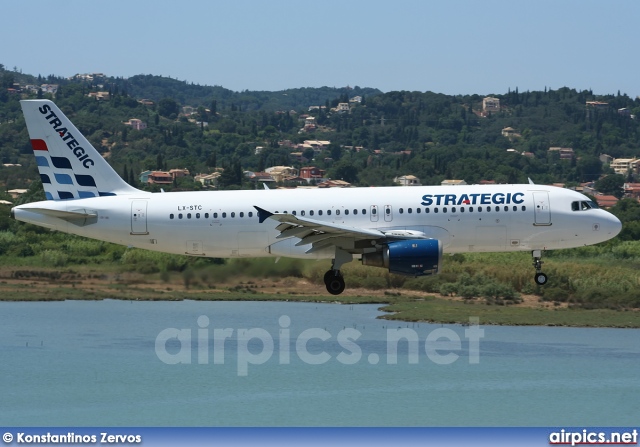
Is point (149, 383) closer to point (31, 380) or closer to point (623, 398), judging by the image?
point (31, 380)

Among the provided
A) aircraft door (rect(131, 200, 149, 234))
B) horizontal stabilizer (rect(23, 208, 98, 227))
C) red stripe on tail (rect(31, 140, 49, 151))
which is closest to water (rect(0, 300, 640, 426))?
aircraft door (rect(131, 200, 149, 234))

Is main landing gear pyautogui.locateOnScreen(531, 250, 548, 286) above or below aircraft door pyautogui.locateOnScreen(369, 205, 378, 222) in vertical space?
below

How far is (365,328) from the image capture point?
78.7 meters

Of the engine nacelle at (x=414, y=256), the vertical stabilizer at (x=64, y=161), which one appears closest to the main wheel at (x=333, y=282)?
the engine nacelle at (x=414, y=256)

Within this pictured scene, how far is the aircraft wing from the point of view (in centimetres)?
4697

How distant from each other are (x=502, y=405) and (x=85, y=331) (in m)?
30.5

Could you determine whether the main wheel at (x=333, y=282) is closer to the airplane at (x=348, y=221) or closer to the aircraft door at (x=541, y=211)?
the airplane at (x=348, y=221)

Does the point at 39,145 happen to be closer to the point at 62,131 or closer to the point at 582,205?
the point at 62,131

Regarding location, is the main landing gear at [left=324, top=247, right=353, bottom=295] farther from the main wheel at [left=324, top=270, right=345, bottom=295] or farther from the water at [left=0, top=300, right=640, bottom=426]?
the water at [left=0, top=300, right=640, bottom=426]

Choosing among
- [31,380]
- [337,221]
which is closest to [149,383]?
[31,380]

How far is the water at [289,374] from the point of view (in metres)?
60.3

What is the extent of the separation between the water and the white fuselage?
40.6 ft

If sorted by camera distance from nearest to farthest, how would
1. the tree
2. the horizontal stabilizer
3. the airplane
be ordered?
the airplane → the horizontal stabilizer → the tree

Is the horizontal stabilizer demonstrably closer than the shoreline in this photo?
Yes
